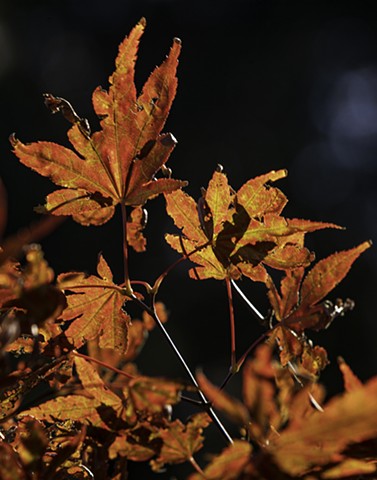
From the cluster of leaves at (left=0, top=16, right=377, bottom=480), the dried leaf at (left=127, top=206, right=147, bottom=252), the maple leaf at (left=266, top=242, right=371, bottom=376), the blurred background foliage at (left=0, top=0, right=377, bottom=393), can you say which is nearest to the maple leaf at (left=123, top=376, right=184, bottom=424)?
the cluster of leaves at (left=0, top=16, right=377, bottom=480)

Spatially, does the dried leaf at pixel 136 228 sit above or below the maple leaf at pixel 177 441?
above

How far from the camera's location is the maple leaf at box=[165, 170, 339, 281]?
0.67 m

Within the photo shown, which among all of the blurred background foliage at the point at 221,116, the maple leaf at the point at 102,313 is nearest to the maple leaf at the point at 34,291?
the maple leaf at the point at 102,313

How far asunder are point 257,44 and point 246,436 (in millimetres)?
9499

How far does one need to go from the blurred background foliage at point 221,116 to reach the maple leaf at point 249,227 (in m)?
4.93

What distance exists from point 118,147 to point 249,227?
0.48 feet

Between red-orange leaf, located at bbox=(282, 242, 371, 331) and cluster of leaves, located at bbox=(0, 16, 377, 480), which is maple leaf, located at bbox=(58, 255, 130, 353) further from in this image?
red-orange leaf, located at bbox=(282, 242, 371, 331)

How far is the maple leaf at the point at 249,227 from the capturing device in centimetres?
67

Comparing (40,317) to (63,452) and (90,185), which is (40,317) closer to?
(63,452)

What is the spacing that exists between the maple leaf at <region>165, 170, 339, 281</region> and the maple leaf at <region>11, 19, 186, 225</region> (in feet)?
0.15

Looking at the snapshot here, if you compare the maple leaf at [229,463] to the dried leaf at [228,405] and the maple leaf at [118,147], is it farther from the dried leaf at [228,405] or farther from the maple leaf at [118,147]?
the maple leaf at [118,147]

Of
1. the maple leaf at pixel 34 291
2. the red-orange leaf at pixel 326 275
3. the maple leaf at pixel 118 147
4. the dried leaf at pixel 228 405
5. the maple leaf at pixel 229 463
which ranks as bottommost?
the maple leaf at pixel 229 463

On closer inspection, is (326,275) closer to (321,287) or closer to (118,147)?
(321,287)

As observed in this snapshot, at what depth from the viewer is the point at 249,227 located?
68cm
